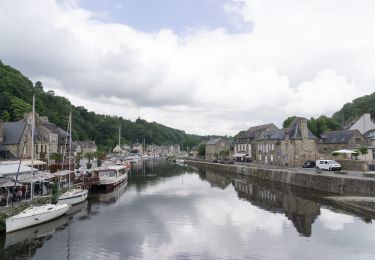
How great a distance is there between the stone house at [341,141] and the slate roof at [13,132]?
140 feet

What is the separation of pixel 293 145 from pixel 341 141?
27.5 ft

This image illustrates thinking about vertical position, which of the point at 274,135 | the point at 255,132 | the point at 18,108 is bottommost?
the point at 274,135

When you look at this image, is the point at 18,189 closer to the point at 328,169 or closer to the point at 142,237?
the point at 142,237

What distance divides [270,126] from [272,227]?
57041mm

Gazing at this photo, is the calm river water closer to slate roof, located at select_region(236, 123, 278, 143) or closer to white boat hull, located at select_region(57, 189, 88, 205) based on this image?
white boat hull, located at select_region(57, 189, 88, 205)

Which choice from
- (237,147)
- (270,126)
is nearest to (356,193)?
(270,126)

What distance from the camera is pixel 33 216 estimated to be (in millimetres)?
22375

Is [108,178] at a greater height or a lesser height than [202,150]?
lesser

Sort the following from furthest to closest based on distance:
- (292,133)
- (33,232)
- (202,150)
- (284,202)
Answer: (202,150), (292,133), (284,202), (33,232)

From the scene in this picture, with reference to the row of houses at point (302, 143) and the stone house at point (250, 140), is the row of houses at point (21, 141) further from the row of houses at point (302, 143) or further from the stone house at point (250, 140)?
the stone house at point (250, 140)

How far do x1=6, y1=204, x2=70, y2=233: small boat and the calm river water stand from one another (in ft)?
1.38

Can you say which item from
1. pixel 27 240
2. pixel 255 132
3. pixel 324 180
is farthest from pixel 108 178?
pixel 255 132

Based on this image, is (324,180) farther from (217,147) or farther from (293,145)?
(217,147)

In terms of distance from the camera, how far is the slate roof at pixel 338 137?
188 feet
